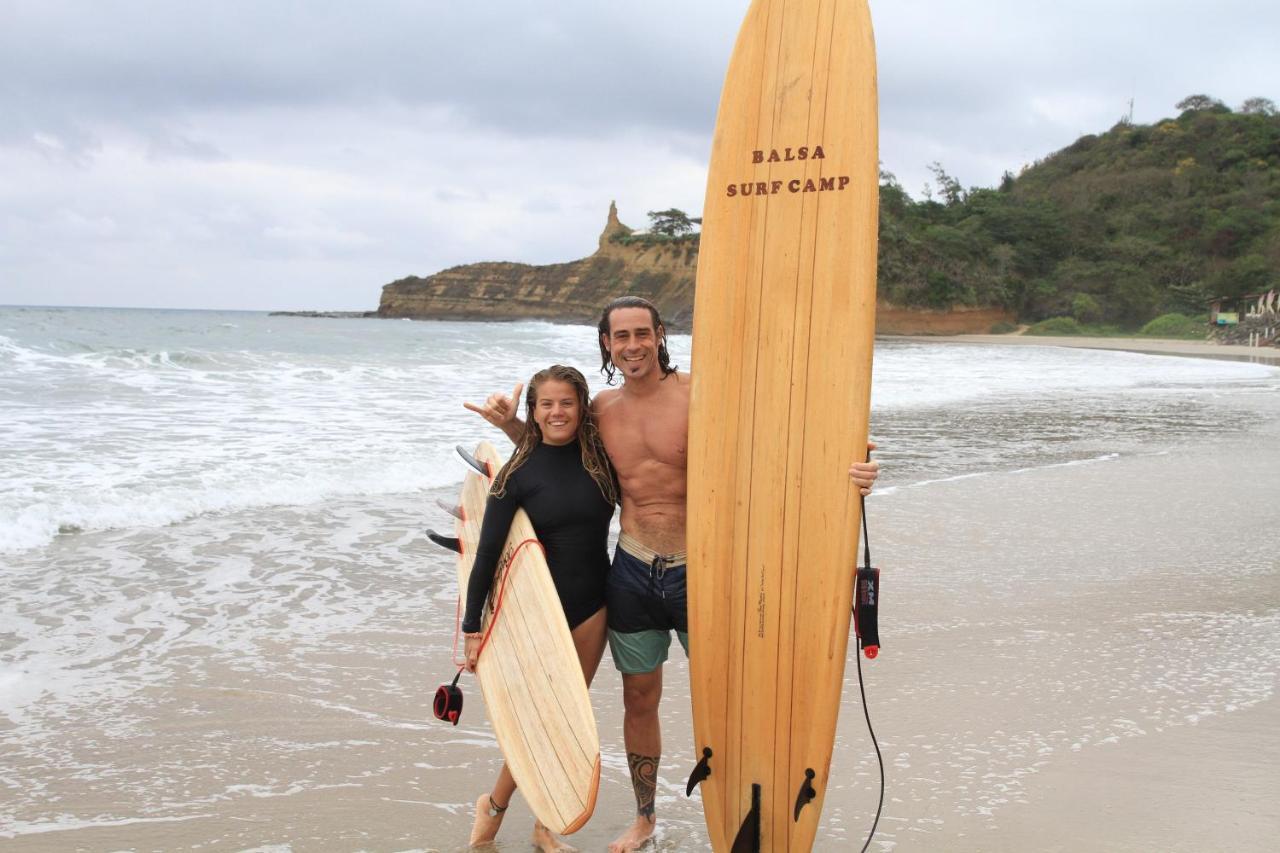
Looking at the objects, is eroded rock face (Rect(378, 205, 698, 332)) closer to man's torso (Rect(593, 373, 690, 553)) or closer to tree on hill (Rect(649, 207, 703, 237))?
tree on hill (Rect(649, 207, 703, 237))

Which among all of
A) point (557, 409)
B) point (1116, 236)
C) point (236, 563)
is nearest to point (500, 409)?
point (557, 409)

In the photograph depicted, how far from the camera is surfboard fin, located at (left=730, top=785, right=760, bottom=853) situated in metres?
2.57

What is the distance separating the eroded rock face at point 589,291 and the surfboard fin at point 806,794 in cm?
4957

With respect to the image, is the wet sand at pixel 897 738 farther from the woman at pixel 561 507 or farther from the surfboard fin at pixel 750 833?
the woman at pixel 561 507

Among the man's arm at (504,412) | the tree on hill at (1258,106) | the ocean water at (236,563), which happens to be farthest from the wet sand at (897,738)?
the tree on hill at (1258,106)

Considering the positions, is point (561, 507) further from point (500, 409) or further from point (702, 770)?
point (702, 770)

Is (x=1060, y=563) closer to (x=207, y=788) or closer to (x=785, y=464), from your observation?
(x=785, y=464)

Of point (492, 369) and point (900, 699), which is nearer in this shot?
point (900, 699)

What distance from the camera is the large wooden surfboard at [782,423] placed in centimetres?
262

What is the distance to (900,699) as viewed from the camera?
3498 mm

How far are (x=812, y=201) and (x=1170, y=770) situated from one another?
6.00ft

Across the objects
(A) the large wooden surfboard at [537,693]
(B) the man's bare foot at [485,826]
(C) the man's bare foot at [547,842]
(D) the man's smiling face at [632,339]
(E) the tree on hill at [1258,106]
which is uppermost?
(E) the tree on hill at [1258,106]

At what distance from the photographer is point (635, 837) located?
8.54ft

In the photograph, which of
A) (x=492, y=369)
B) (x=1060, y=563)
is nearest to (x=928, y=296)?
(x=492, y=369)
